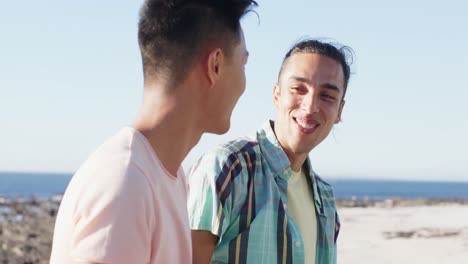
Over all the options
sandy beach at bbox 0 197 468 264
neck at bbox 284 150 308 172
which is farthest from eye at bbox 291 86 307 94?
sandy beach at bbox 0 197 468 264

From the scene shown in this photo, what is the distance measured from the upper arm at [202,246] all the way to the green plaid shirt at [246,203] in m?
0.03

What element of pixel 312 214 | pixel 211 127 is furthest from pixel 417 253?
pixel 211 127

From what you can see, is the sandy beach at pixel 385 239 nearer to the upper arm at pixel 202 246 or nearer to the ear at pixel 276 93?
the ear at pixel 276 93

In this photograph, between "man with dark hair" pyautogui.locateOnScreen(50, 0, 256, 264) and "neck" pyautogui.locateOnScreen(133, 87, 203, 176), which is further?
"neck" pyautogui.locateOnScreen(133, 87, 203, 176)

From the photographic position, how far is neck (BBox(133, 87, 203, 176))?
7.04 feet

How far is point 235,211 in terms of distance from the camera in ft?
11.4

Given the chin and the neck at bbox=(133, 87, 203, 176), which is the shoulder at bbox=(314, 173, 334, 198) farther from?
the neck at bbox=(133, 87, 203, 176)

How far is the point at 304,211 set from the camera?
3945mm

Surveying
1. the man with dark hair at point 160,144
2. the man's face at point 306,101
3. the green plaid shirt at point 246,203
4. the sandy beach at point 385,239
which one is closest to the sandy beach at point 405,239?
the sandy beach at point 385,239

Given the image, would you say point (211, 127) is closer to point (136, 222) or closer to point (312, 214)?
point (136, 222)

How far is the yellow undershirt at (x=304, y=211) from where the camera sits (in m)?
3.87

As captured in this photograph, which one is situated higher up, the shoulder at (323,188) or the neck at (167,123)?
the neck at (167,123)

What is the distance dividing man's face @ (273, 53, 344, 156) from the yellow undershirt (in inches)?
7.1

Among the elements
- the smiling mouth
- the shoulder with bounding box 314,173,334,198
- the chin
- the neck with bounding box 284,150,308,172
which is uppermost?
the smiling mouth
